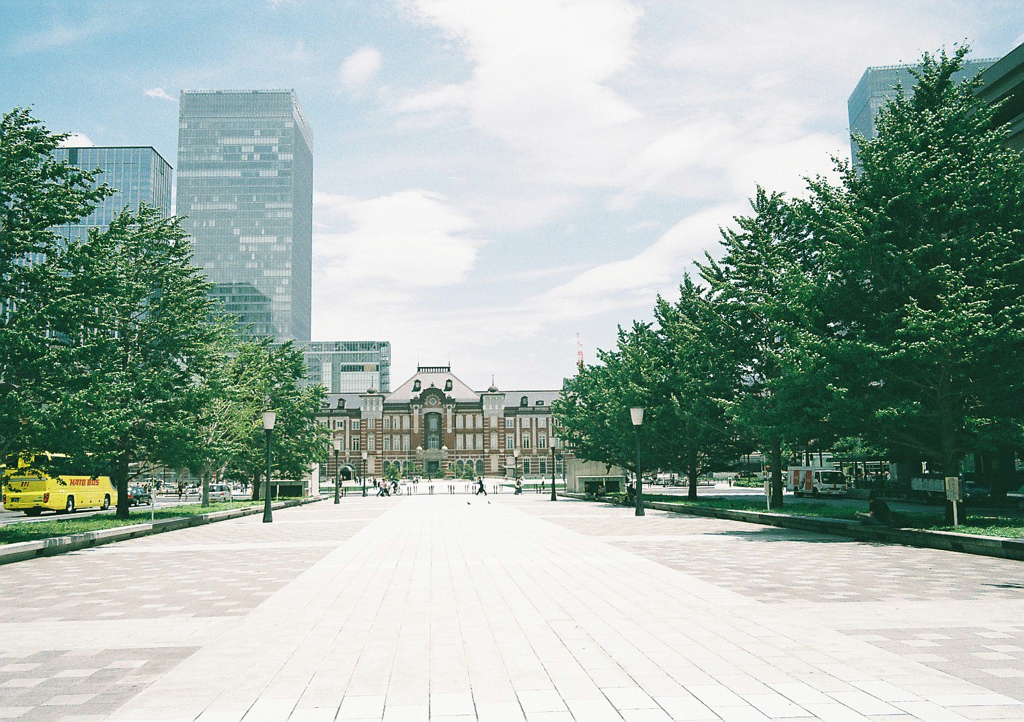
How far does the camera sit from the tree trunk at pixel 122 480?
2808 centimetres

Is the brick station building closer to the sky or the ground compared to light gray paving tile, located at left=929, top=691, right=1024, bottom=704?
closer to the sky

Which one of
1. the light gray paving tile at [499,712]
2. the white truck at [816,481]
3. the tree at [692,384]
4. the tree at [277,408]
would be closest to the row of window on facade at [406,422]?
the white truck at [816,481]

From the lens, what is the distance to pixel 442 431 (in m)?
122

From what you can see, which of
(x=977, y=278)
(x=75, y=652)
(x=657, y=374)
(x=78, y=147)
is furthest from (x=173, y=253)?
(x=78, y=147)

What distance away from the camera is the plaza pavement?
233 inches

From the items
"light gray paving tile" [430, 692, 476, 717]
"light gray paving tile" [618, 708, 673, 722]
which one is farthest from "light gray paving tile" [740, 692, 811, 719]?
"light gray paving tile" [430, 692, 476, 717]

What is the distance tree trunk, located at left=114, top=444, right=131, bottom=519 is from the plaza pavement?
1264cm

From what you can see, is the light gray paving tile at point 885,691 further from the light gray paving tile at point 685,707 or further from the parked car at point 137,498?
the parked car at point 137,498

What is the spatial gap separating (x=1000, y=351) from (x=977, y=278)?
198 cm

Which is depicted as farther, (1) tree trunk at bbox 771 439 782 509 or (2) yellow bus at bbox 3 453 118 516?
(2) yellow bus at bbox 3 453 118 516

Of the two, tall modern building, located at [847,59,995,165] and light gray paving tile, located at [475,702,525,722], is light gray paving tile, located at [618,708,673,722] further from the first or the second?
tall modern building, located at [847,59,995,165]

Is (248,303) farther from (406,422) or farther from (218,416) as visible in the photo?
(218,416)

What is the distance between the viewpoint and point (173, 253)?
30328 millimetres

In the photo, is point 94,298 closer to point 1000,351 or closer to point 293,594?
point 293,594
